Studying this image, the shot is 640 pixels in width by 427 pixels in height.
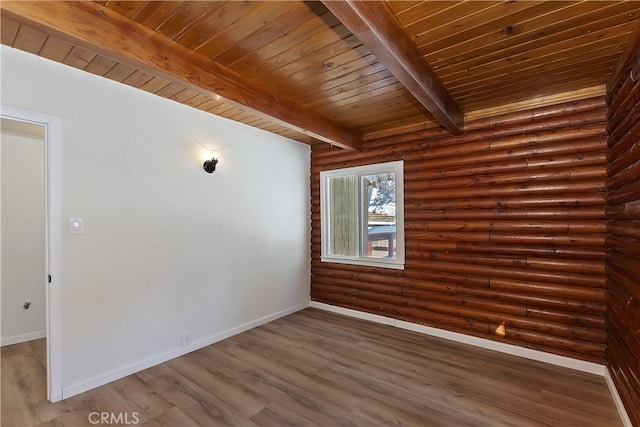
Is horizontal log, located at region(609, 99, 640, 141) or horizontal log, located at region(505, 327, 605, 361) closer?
horizontal log, located at region(609, 99, 640, 141)

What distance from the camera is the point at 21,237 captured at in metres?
3.62

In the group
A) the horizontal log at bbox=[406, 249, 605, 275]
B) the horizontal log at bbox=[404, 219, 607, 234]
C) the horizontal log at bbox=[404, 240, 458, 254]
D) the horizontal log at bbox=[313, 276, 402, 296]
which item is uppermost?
the horizontal log at bbox=[404, 219, 607, 234]

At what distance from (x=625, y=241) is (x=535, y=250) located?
861 mm

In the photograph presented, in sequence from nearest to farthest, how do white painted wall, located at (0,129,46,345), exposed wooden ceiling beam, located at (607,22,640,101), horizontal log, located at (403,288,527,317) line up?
exposed wooden ceiling beam, located at (607,22,640,101) < horizontal log, located at (403,288,527,317) < white painted wall, located at (0,129,46,345)

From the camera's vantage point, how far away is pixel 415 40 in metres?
1.98

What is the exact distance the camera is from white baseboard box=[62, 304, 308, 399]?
246 cm

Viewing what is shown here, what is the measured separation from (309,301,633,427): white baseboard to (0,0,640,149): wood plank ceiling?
8.09 feet

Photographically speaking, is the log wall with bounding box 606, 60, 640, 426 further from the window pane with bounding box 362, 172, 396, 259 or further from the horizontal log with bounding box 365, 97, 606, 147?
the window pane with bounding box 362, 172, 396, 259

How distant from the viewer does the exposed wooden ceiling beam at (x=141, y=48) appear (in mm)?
1575

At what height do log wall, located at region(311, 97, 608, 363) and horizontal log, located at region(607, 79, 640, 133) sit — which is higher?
horizontal log, located at region(607, 79, 640, 133)

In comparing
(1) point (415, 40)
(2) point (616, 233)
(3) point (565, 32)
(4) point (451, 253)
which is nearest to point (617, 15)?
(3) point (565, 32)

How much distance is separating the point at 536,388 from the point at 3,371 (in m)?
4.77

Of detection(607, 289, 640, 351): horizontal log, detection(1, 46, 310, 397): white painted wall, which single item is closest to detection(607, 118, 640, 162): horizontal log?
detection(607, 289, 640, 351): horizontal log

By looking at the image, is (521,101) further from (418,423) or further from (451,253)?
(418,423)
